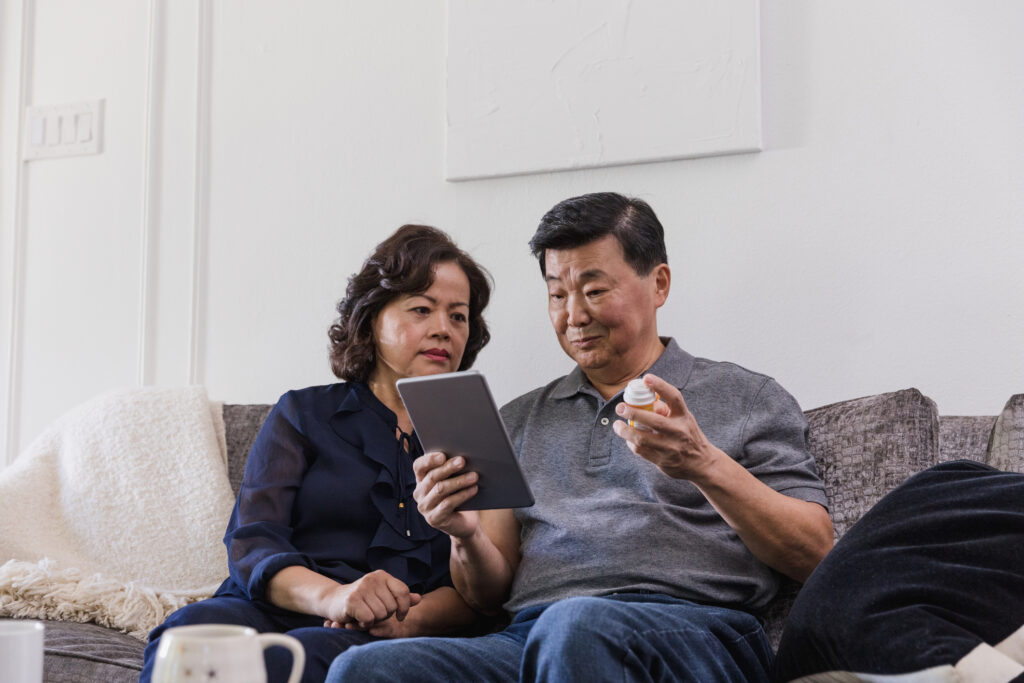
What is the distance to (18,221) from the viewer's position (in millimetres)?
2637

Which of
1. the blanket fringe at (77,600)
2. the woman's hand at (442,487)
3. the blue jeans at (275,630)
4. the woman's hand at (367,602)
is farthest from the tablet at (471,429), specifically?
the blanket fringe at (77,600)

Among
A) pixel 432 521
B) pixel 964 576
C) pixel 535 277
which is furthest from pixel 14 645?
pixel 535 277

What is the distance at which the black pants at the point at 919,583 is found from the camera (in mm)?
1144

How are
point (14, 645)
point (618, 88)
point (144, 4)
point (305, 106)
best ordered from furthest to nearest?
point (144, 4) → point (305, 106) → point (618, 88) → point (14, 645)

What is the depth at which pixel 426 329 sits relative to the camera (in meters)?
1.77

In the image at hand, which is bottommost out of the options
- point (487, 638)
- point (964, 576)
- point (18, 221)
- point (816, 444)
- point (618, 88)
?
point (487, 638)

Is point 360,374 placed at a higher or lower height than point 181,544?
higher

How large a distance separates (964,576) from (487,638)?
0.63 meters

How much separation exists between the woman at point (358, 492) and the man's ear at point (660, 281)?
0.34 meters

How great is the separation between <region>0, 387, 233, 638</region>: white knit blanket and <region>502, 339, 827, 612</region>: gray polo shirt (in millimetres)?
656

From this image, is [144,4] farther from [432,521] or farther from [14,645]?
[14,645]

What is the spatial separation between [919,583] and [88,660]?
1188mm

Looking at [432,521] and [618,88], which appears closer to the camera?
[432,521]

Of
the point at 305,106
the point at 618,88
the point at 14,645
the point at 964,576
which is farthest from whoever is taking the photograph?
the point at 305,106
